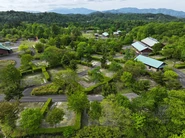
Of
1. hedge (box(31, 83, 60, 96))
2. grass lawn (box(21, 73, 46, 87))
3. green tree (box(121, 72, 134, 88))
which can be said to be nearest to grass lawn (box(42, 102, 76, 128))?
hedge (box(31, 83, 60, 96))

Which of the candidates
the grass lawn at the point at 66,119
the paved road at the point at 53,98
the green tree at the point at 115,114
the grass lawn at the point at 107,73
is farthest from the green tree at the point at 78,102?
the grass lawn at the point at 107,73

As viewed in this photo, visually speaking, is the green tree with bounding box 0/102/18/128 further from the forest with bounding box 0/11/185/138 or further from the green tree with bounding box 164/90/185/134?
the green tree with bounding box 164/90/185/134

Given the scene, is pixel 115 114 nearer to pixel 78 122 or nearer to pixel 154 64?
pixel 78 122

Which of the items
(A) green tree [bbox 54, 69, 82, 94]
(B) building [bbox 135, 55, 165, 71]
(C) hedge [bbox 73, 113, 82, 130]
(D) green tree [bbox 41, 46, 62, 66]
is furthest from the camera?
(D) green tree [bbox 41, 46, 62, 66]

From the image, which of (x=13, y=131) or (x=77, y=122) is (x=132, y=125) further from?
(x=13, y=131)

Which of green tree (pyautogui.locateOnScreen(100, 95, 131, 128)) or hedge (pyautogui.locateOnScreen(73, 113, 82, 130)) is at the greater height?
green tree (pyautogui.locateOnScreen(100, 95, 131, 128))

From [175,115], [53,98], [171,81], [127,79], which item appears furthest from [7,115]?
[171,81]

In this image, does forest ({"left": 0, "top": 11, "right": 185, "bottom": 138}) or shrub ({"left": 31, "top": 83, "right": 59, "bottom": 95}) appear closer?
forest ({"left": 0, "top": 11, "right": 185, "bottom": 138})

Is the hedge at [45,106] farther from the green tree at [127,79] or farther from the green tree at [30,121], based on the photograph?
the green tree at [127,79]
